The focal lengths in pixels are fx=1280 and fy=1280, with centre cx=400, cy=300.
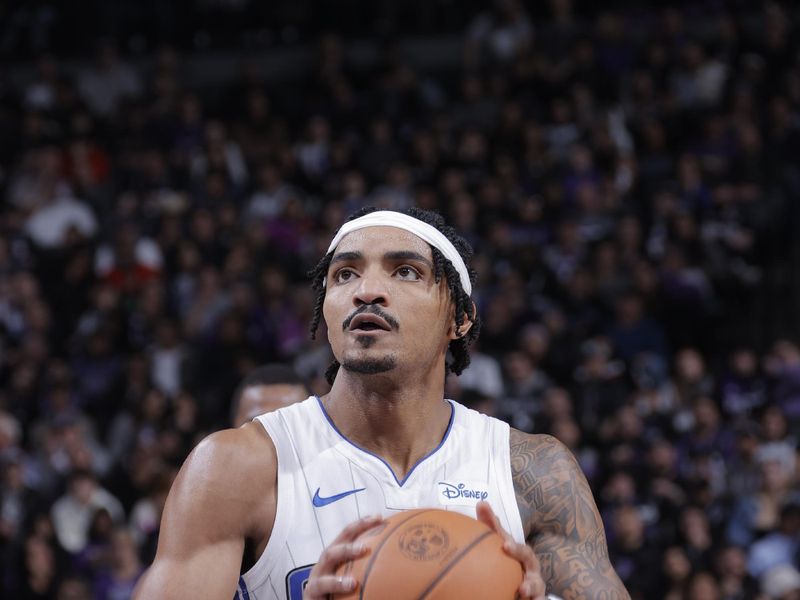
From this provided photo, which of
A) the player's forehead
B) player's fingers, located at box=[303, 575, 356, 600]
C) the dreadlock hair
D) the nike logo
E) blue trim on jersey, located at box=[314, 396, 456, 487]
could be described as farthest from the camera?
the dreadlock hair

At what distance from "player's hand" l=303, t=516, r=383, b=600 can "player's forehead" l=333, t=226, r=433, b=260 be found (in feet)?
2.84

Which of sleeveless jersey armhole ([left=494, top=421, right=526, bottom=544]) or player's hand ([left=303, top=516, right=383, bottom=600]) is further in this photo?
sleeveless jersey armhole ([left=494, top=421, right=526, bottom=544])

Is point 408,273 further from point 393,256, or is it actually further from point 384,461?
point 384,461

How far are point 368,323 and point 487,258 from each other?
6.94 m

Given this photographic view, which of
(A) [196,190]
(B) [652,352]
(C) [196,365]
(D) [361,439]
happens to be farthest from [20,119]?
(D) [361,439]

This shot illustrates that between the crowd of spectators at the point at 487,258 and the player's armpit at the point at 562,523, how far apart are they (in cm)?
463

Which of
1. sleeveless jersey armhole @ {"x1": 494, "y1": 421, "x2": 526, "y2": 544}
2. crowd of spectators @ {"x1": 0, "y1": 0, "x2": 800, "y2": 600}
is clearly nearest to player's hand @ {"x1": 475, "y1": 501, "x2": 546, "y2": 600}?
sleeveless jersey armhole @ {"x1": 494, "y1": 421, "x2": 526, "y2": 544}

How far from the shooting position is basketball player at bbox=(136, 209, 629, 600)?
3165 millimetres

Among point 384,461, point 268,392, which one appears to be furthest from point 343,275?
point 268,392

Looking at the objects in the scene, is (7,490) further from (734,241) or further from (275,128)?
(734,241)

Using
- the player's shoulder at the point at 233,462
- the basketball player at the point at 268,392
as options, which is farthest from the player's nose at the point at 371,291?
the basketball player at the point at 268,392

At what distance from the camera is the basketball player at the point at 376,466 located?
10.4 ft

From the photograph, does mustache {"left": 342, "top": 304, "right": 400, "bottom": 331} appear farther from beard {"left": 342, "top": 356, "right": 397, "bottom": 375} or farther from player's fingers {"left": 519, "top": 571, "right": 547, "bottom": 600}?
player's fingers {"left": 519, "top": 571, "right": 547, "bottom": 600}

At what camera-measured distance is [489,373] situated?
9492 millimetres
